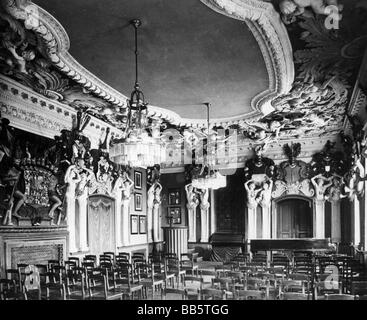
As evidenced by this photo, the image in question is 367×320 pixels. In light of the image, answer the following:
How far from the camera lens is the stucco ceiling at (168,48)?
5516 millimetres

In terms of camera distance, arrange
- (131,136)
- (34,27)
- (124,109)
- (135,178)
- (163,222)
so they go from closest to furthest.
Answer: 1. (34,27)
2. (131,136)
3. (124,109)
4. (135,178)
5. (163,222)

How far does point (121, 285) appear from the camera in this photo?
7.14 meters

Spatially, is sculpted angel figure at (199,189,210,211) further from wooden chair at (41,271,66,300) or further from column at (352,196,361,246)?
wooden chair at (41,271,66,300)

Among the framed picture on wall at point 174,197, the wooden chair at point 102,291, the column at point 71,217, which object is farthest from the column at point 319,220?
the wooden chair at point 102,291

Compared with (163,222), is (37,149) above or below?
above

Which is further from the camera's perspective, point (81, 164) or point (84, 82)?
point (81, 164)

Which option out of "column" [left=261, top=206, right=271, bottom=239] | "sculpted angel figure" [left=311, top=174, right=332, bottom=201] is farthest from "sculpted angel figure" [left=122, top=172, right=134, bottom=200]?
"sculpted angel figure" [left=311, top=174, right=332, bottom=201]

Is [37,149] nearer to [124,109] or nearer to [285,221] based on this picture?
[124,109]

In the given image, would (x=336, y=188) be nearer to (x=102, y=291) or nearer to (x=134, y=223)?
(x=134, y=223)

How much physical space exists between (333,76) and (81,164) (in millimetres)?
7090

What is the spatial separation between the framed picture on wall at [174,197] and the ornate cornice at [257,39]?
738 centimetres
